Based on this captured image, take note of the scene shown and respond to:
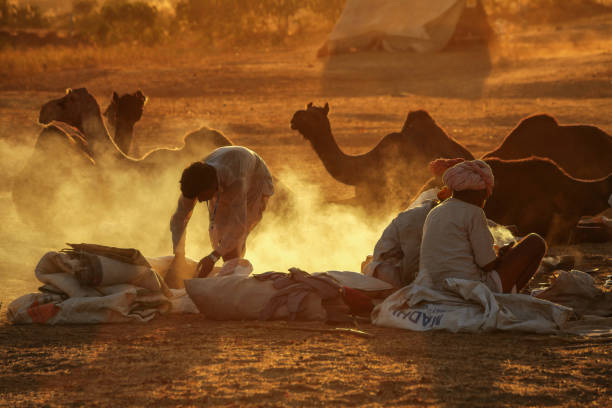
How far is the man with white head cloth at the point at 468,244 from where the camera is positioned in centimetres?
531

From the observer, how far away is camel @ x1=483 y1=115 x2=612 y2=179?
9781mm

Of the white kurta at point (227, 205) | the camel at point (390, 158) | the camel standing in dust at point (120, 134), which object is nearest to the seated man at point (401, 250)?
the white kurta at point (227, 205)

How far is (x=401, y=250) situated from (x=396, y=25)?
→ 71.2 feet

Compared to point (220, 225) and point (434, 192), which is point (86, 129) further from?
point (434, 192)

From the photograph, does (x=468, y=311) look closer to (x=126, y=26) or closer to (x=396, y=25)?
(x=396, y=25)

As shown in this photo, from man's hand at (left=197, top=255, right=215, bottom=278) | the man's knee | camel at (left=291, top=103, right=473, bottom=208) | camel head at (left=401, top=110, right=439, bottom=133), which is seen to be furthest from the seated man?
camel head at (left=401, top=110, right=439, bottom=133)

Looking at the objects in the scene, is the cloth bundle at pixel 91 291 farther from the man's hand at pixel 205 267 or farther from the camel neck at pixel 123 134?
the camel neck at pixel 123 134

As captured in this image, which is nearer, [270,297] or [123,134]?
[270,297]

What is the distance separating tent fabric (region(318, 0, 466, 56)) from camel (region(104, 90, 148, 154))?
1716 cm

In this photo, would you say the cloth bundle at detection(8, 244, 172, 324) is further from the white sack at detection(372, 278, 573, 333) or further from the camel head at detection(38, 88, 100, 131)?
the camel head at detection(38, 88, 100, 131)

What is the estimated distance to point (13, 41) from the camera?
34.1 meters

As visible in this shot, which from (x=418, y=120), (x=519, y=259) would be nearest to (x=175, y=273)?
(x=519, y=259)

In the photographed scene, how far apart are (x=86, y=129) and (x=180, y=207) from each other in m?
3.86

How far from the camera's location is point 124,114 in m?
10.4
